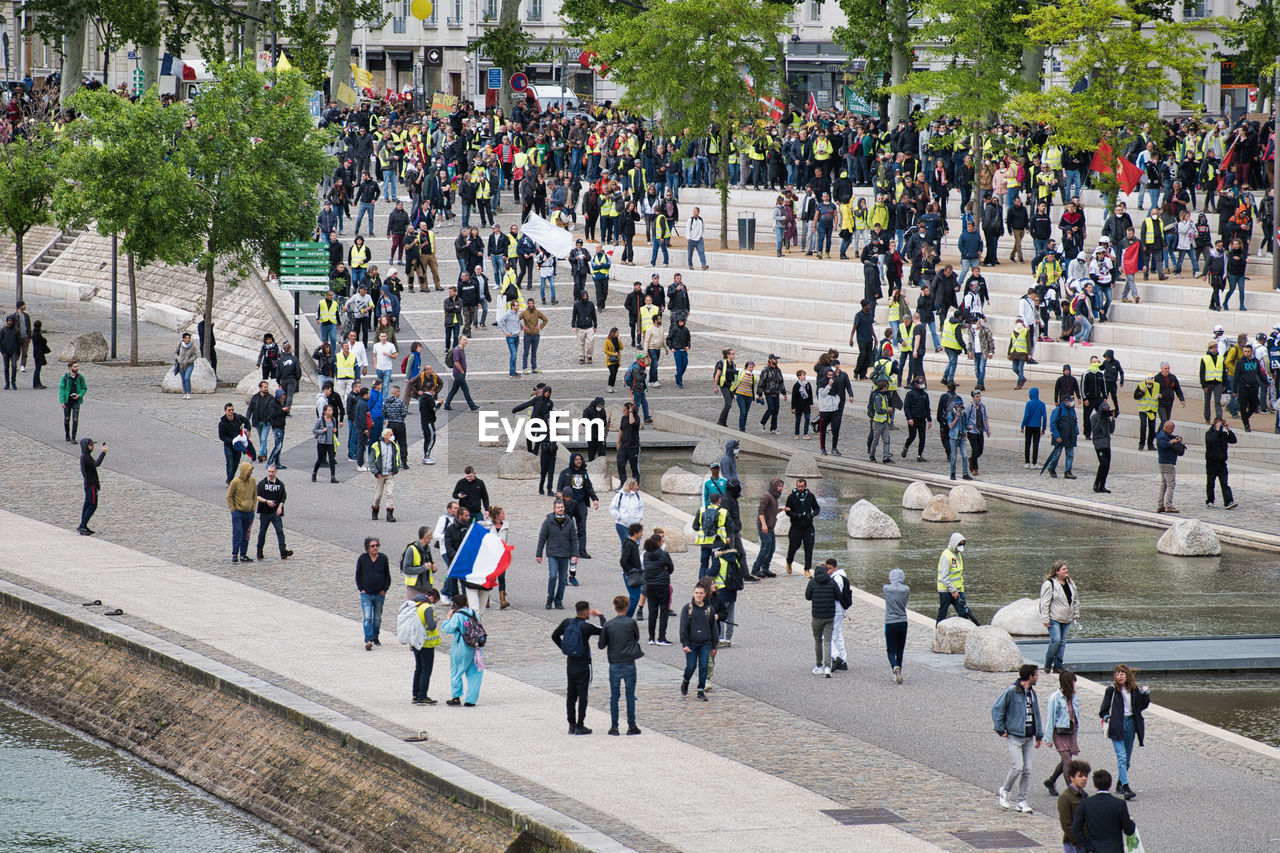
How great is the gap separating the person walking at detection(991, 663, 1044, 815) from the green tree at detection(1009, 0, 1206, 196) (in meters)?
26.1

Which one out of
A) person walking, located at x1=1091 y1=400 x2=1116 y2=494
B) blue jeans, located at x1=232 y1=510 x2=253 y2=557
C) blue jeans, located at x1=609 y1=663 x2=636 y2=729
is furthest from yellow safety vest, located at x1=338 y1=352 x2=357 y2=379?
blue jeans, located at x1=609 y1=663 x2=636 y2=729

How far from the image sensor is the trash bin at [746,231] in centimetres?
4284

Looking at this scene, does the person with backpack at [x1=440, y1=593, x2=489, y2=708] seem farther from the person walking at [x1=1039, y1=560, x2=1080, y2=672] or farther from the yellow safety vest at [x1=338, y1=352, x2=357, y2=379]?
the yellow safety vest at [x1=338, y1=352, x2=357, y2=379]

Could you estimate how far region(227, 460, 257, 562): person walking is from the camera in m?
21.4

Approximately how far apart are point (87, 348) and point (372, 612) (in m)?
21.2

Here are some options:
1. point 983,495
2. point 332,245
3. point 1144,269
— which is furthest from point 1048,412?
point 332,245

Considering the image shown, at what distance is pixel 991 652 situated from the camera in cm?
1769

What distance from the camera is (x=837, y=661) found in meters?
17.7

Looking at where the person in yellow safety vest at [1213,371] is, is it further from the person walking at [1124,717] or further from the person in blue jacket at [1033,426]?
the person walking at [1124,717]

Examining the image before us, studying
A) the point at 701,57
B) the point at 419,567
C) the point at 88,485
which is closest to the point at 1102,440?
the point at 419,567

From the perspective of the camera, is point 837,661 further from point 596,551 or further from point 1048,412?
point 1048,412

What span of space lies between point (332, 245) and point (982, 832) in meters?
27.3

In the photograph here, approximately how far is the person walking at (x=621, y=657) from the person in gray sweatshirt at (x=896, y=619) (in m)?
2.86

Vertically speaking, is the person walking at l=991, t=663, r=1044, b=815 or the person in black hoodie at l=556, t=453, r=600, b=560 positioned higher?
the person in black hoodie at l=556, t=453, r=600, b=560
